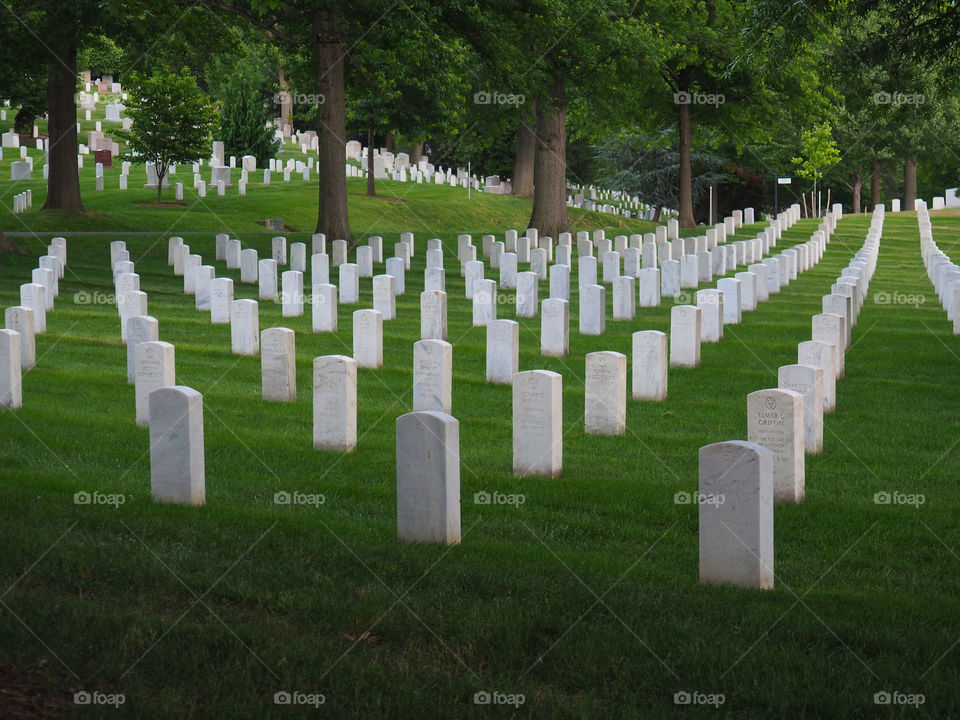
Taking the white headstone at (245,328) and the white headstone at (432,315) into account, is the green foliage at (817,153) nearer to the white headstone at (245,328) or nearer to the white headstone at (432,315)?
the white headstone at (432,315)

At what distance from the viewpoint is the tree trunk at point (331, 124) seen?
28.9 metres

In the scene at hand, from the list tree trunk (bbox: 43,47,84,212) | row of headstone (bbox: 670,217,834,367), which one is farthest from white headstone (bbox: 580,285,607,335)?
tree trunk (bbox: 43,47,84,212)

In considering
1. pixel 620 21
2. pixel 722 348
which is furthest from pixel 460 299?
pixel 620 21

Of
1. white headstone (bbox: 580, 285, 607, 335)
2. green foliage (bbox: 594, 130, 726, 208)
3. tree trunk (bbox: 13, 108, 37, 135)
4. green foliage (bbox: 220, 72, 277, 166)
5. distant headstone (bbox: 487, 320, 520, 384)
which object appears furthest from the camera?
tree trunk (bbox: 13, 108, 37, 135)

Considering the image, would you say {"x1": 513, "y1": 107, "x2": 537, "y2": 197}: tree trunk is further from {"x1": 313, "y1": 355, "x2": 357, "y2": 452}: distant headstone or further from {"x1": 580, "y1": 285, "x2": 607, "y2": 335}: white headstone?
{"x1": 313, "y1": 355, "x2": 357, "y2": 452}: distant headstone

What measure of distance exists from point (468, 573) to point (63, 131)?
2754cm

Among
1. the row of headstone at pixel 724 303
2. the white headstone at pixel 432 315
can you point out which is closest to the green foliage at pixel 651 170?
the row of headstone at pixel 724 303

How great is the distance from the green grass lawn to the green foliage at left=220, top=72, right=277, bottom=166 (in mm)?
49133

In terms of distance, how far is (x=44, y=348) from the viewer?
629 inches

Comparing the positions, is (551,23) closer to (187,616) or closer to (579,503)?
(579,503)

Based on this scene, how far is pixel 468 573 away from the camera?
21.8 ft

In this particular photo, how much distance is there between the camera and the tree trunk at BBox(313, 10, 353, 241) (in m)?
28.9

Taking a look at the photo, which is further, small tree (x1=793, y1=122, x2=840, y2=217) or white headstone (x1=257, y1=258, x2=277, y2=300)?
small tree (x1=793, y1=122, x2=840, y2=217)

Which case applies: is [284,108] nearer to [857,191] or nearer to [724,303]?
[857,191]
